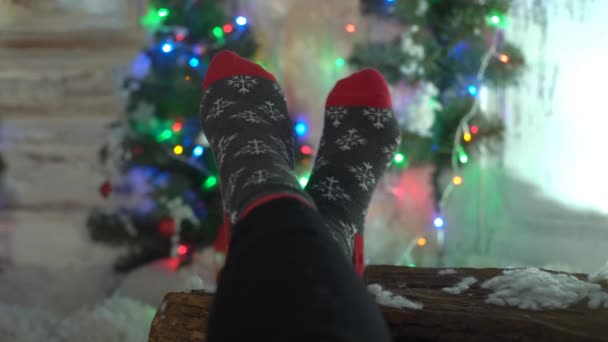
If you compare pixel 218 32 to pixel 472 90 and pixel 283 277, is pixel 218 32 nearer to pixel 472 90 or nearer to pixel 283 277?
pixel 472 90

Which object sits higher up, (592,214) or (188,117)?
(188,117)

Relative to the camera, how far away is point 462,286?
0.74 metres

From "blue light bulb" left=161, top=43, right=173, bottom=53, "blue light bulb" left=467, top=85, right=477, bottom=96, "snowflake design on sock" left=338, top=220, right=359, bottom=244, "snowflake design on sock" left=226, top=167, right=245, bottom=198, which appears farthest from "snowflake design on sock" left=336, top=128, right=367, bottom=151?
"blue light bulb" left=161, top=43, right=173, bottom=53

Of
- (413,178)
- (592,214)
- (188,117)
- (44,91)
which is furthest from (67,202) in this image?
(592,214)

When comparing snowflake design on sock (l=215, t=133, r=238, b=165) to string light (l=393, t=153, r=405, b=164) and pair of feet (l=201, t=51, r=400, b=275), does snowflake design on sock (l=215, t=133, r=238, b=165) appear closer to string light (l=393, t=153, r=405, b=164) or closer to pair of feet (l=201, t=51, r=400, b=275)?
pair of feet (l=201, t=51, r=400, b=275)

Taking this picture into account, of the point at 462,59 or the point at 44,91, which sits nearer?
the point at 462,59

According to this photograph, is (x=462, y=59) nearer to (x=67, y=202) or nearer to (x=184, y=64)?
(x=184, y=64)

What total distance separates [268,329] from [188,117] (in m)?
1.14

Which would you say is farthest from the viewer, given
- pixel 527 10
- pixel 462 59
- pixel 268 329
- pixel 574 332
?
pixel 527 10

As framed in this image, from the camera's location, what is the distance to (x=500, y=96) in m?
1.67

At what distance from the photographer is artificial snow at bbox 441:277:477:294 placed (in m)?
0.73

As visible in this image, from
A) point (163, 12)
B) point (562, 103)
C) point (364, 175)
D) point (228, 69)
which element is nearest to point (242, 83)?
point (228, 69)

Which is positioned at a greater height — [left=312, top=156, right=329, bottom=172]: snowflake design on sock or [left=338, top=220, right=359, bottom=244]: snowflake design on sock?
[left=312, top=156, right=329, bottom=172]: snowflake design on sock

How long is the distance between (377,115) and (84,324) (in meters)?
0.79
